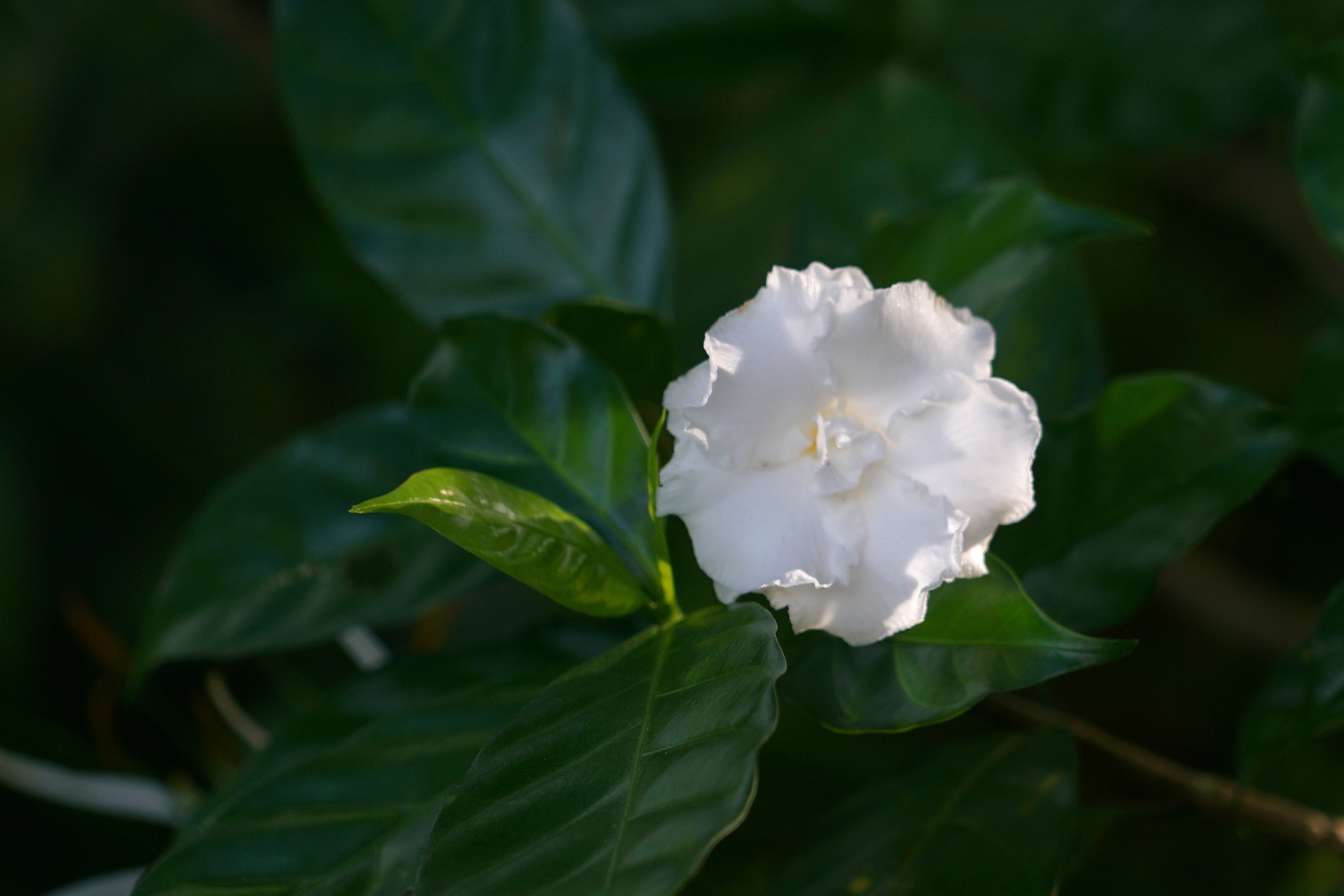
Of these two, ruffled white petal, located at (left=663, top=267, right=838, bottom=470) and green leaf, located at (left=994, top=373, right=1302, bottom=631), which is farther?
green leaf, located at (left=994, top=373, right=1302, bottom=631)

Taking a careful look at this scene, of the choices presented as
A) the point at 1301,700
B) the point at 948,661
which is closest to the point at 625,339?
the point at 948,661

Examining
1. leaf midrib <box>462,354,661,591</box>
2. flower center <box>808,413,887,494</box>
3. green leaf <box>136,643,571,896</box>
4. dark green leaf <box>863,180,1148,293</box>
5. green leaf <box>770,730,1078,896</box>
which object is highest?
dark green leaf <box>863,180,1148,293</box>

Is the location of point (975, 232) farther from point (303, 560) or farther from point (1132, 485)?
point (303, 560)

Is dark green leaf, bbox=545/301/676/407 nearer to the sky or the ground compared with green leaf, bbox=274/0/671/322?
nearer to the ground

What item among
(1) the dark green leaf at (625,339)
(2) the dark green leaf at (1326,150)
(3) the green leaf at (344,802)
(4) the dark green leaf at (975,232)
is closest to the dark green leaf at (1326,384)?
(2) the dark green leaf at (1326,150)

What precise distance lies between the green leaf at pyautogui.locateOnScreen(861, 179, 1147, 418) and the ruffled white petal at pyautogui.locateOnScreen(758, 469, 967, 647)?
202 mm

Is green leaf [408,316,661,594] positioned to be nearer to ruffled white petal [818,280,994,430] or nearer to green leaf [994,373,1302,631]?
ruffled white petal [818,280,994,430]

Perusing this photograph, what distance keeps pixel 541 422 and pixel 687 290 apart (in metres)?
0.74

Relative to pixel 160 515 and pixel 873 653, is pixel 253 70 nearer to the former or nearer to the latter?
pixel 160 515

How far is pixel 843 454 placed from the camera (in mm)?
532

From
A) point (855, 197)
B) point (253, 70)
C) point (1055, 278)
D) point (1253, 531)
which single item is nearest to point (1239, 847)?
point (1253, 531)

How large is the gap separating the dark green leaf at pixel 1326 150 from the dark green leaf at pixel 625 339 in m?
0.45

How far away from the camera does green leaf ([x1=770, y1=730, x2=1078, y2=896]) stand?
598 mm

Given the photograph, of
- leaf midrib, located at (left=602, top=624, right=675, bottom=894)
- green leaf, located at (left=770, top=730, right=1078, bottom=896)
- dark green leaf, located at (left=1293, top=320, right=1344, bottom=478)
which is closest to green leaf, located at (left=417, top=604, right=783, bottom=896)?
leaf midrib, located at (left=602, top=624, right=675, bottom=894)
